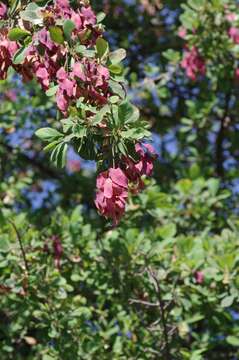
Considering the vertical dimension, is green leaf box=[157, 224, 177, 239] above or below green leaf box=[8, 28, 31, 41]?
below

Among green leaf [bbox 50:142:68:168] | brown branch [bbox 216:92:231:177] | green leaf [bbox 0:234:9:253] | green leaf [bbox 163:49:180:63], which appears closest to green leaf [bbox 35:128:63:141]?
green leaf [bbox 50:142:68:168]

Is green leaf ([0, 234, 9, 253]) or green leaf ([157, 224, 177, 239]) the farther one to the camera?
green leaf ([157, 224, 177, 239])

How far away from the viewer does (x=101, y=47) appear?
5.42 ft

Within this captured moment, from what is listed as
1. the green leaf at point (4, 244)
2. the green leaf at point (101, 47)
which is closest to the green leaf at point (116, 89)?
the green leaf at point (101, 47)

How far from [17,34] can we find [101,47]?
205 mm

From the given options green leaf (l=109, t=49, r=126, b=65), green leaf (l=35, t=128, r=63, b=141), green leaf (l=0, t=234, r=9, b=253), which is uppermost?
green leaf (l=109, t=49, r=126, b=65)

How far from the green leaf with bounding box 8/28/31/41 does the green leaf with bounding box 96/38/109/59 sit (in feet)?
0.61

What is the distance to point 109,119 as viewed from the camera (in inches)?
62.6

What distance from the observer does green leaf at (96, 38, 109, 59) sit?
64.6 inches

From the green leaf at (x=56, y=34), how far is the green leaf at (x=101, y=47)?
0.26 ft

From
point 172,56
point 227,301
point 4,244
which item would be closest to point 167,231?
point 227,301

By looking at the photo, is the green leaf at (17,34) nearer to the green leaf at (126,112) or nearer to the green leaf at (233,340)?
the green leaf at (126,112)

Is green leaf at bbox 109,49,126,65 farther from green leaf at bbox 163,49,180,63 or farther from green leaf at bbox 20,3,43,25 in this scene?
green leaf at bbox 163,49,180,63

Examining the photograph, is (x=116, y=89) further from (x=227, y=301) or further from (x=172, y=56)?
(x=172, y=56)
